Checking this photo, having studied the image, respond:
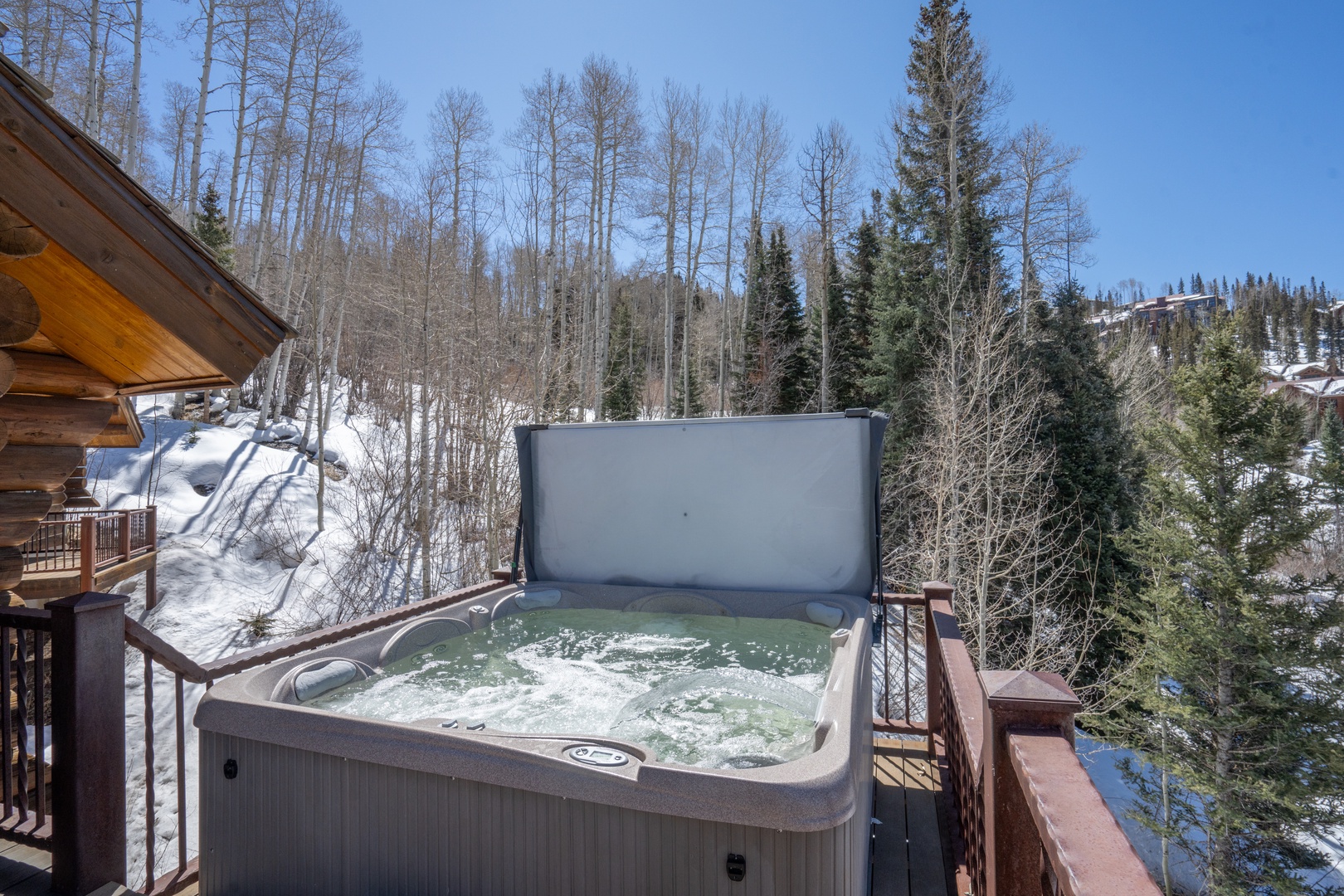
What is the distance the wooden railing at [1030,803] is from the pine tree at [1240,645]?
31.3ft

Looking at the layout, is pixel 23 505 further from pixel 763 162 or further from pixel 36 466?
pixel 763 162

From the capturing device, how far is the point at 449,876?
183 cm

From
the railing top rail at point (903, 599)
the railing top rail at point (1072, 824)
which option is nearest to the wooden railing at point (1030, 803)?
the railing top rail at point (1072, 824)

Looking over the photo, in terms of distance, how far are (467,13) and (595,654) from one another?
1068 centimetres

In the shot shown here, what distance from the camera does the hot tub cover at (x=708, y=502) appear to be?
12.9 ft

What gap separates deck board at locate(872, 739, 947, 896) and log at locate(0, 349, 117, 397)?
369 cm

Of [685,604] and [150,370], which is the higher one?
[150,370]

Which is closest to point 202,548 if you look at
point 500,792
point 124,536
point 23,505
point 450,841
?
point 124,536

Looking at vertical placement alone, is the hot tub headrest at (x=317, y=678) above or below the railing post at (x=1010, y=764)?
below

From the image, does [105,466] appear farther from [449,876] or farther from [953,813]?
[953,813]

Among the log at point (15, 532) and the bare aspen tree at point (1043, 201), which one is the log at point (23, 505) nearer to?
the log at point (15, 532)

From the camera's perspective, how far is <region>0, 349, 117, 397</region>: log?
2541 millimetres

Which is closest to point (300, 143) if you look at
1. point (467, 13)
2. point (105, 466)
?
point (467, 13)

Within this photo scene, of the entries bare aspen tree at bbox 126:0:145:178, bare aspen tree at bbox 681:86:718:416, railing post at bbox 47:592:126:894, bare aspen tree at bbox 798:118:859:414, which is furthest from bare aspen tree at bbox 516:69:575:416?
railing post at bbox 47:592:126:894
